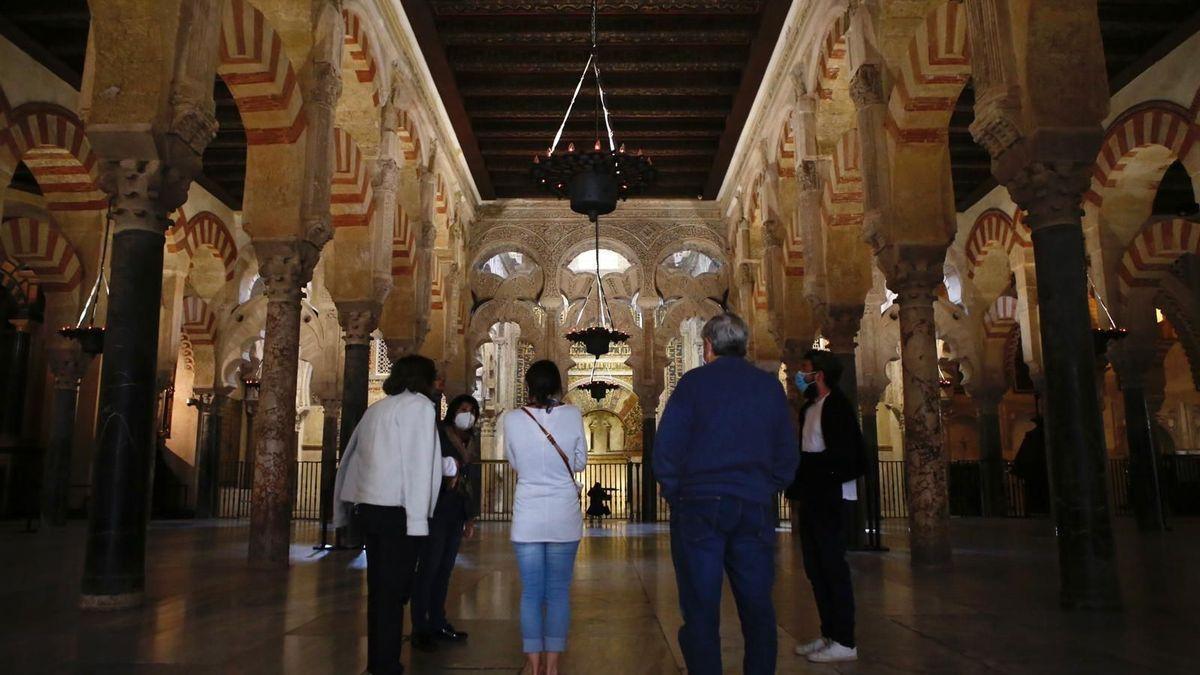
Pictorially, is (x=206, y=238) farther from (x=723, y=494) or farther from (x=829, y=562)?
(x=723, y=494)

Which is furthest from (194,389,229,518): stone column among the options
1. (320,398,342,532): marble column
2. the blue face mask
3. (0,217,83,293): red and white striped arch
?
the blue face mask

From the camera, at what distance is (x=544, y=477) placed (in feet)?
8.22

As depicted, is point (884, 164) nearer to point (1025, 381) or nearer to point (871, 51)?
point (871, 51)

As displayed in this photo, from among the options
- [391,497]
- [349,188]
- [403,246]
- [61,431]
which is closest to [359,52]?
[349,188]

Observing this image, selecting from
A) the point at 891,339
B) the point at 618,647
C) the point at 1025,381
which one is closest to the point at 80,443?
the point at 618,647

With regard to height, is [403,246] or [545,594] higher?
[403,246]

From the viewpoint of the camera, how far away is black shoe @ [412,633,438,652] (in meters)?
2.97

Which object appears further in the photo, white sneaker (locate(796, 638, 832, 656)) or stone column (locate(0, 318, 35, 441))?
stone column (locate(0, 318, 35, 441))

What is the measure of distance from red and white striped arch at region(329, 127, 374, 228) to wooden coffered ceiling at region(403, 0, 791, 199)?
144cm

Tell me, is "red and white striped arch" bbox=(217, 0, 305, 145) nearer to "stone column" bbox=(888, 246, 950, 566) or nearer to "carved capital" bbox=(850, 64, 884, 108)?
"carved capital" bbox=(850, 64, 884, 108)

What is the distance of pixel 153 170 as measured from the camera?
4371mm

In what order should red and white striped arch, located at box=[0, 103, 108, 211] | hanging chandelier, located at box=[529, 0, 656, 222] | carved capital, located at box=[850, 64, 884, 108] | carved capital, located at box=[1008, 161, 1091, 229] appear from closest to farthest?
1. carved capital, located at box=[1008, 161, 1091, 229]
2. carved capital, located at box=[850, 64, 884, 108]
3. hanging chandelier, located at box=[529, 0, 656, 222]
4. red and white striped arch, located at box=[0, 103, 108, 211]

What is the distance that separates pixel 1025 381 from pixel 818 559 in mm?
16054

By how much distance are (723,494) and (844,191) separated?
6.81 metres
